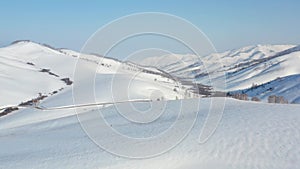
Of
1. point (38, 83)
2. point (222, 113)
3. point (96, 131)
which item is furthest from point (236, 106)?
point (38, 83)

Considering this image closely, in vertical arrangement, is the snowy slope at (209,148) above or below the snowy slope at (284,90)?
below

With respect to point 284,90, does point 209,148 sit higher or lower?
lower

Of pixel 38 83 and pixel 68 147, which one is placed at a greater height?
pixel 38 83

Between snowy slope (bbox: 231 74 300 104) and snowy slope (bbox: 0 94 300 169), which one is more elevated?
snowy slope (bbox: 231 74 300 104)

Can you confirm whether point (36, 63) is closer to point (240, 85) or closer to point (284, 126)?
point (240, 85)

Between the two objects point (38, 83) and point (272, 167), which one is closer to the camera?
point (272, 167)

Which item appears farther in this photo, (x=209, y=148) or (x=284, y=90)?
(x=284, y=90)

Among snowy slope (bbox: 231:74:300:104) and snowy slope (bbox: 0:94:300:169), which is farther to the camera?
snowy slope (bbox: 231:74:300:104)

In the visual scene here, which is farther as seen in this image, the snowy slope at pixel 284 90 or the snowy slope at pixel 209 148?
the snowy slope at pixel 284 90
